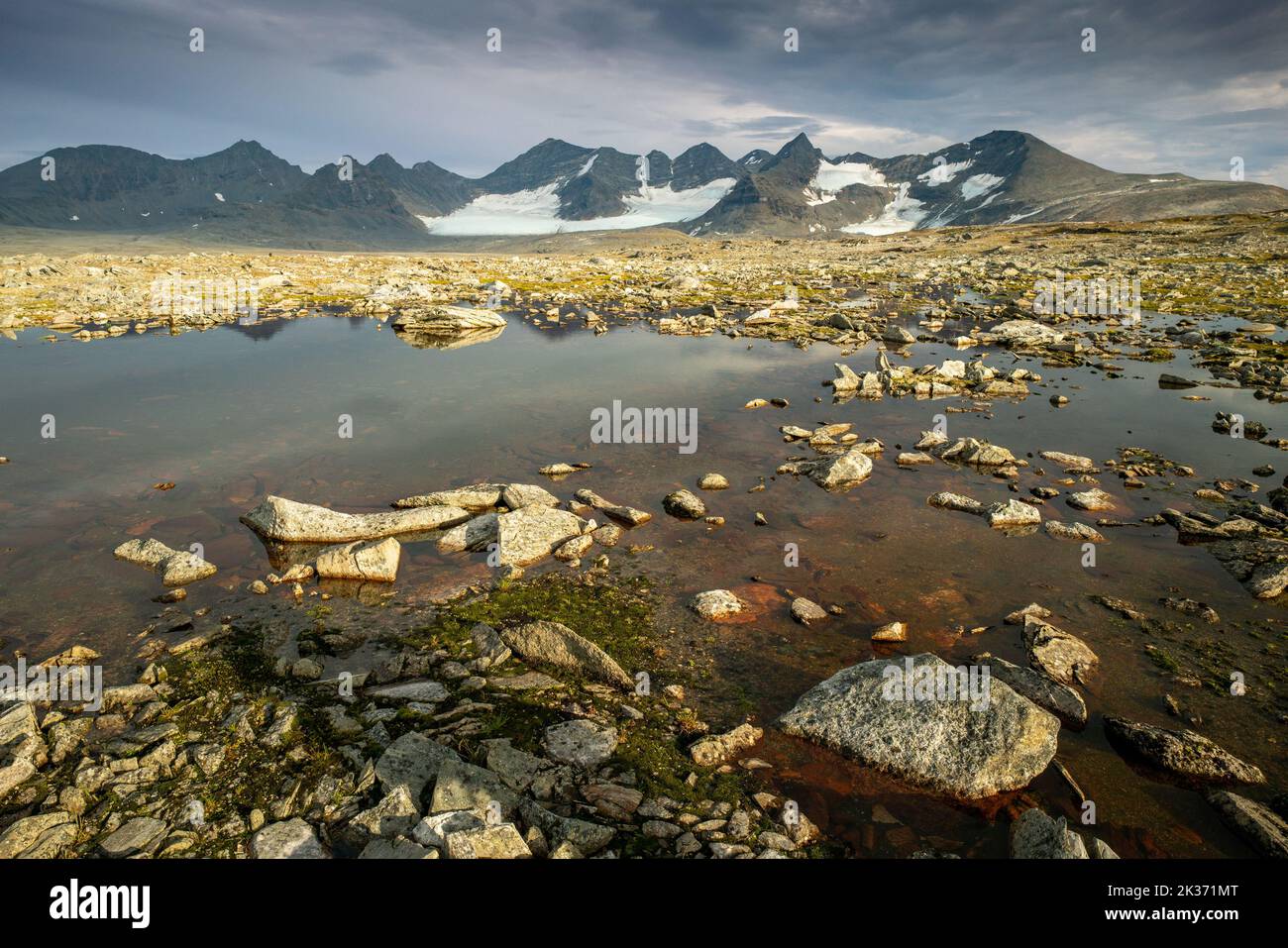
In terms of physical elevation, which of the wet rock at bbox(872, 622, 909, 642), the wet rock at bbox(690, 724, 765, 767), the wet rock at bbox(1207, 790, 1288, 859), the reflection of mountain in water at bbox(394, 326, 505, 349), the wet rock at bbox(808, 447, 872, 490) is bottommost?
the wet rock at bbox(1207, 790, 1288, 859)

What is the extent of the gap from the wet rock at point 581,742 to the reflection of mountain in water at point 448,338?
33705mm

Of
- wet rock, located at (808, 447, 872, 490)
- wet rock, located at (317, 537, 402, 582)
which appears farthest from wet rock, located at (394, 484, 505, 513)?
wet rock, located at (808, 447, 872, 490)

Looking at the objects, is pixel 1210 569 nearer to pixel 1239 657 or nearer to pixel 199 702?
pixel 1239 657

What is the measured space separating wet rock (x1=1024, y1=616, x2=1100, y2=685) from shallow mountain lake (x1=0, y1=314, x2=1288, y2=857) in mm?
275

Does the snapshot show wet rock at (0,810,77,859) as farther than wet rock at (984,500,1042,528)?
No

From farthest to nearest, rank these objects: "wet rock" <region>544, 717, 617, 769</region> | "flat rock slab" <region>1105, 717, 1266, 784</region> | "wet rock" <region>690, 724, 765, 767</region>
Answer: "wet rock" <region>690, 724, 765, 767</region>
"wet rock" <region>544, 717, 617, 769</region>
"flat rock slab" <region>1105, 717, 1266, 784</region>

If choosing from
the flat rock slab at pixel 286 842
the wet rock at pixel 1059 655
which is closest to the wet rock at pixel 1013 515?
the wet rock at pixel 1059 655

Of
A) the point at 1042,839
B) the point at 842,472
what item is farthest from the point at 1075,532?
the point at 1042,839

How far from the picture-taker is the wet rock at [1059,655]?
952 cm

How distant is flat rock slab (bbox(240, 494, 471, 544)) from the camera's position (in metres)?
13.9

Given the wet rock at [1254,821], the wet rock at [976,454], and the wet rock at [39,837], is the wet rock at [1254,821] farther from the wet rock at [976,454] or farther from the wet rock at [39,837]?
the wet rock at [39,837]

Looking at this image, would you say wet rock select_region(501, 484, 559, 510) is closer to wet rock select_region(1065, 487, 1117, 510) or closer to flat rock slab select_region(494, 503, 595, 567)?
flat rock slab select_region(494, 503, 595, 567)

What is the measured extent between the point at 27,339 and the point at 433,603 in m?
43.9
